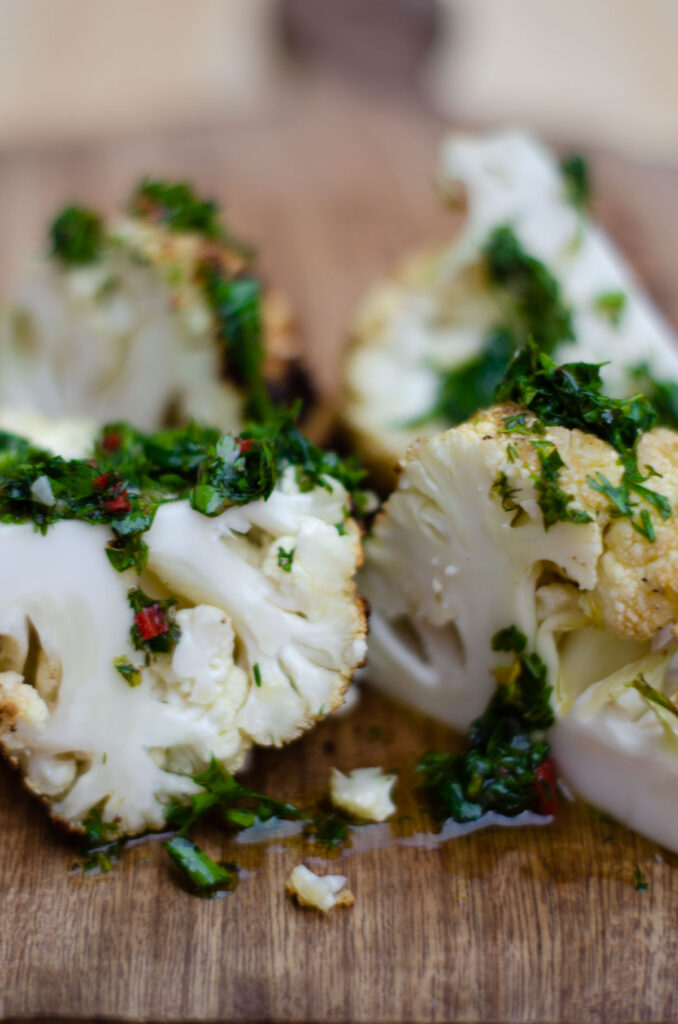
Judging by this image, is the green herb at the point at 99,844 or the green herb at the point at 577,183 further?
the green herb at the point at 577,183

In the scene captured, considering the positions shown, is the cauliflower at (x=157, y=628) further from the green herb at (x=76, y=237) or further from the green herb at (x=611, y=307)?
the green herb at (x=611, y=307)

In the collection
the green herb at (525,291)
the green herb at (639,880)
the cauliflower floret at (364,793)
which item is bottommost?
the cauliflower floret at (364,793)

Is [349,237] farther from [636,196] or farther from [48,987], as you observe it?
[48,987]

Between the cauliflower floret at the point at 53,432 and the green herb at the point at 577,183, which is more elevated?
the green herb at the point at 577,183

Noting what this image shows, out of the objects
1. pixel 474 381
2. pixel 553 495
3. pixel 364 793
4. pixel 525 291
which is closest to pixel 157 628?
pixel 364 793

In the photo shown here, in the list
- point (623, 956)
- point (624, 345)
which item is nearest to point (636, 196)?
point (624, 345)

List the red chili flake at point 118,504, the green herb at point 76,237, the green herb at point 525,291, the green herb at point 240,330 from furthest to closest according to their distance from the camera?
the green herb at point 76,237 → the green herb at point 525,291 → the green herb at point 240,330 → the red chili flake at point 118,504

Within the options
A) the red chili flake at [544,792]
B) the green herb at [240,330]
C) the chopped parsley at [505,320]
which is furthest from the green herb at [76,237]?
the red chili flake at [544,792]
